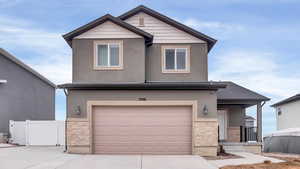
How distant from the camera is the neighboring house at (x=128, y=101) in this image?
16.5 meters

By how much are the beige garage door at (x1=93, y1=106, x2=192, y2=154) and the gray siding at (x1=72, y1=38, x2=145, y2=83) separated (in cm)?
143

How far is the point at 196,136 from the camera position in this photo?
16.5 meters

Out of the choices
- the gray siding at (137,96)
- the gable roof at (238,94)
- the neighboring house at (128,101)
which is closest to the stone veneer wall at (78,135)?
the neighboring house at (128,101)

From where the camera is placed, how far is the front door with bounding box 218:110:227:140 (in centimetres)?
2153

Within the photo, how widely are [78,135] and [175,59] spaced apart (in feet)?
19.6

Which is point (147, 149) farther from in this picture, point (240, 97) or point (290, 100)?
point (290, 100)

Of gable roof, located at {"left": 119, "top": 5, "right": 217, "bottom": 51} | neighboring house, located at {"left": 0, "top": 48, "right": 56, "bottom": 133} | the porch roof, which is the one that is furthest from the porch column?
neighboring house, located at {"left": 0, "top": 48, "right": 56, "bottom": 133}

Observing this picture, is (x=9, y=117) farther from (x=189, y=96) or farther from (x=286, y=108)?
(x=286, y=108)

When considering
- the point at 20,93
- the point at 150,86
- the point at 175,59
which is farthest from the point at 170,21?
the point at 20,93

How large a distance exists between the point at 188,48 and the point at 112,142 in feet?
19.5

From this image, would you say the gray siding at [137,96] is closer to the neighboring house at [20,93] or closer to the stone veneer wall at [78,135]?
the stone veneer wall at [78,135]

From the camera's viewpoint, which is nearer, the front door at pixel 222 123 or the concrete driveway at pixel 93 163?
the concrete driveway at pixel 93 163

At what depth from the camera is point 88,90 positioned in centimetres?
1669

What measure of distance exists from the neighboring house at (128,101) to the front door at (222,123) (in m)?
4.48
